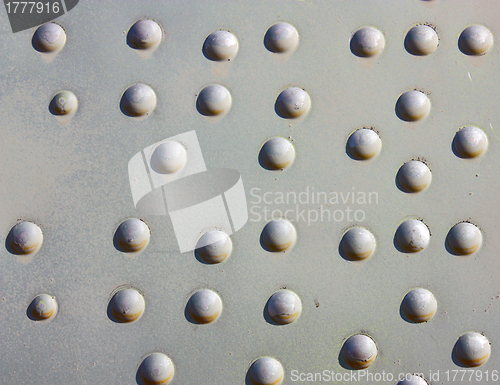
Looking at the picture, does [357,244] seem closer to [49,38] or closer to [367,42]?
[367,42]

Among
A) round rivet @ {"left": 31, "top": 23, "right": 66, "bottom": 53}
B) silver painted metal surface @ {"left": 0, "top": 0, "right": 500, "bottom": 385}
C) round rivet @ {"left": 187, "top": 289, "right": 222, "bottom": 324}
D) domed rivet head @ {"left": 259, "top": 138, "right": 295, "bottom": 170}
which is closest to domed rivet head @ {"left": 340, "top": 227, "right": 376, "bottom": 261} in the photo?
silver painted metal surface @ {"left": 0, "top": 0, "right": 500, "bottom": 385}

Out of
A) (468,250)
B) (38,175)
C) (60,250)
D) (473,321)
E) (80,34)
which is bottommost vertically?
(473,321)

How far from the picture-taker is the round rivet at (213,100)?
933 millimetres

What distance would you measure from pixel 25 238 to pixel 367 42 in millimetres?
978

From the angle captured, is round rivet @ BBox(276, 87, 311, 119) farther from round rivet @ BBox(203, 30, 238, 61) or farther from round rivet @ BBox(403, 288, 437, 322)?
round rivet @ BBox(403, 288, 437, 322)

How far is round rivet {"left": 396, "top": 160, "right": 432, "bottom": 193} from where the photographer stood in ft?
2.99

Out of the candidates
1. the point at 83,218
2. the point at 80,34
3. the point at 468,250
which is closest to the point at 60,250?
the point at 83,218

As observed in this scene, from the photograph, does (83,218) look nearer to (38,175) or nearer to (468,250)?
(38,175)

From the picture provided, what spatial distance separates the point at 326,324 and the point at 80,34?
3.17ft

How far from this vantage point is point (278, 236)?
894 millimetres

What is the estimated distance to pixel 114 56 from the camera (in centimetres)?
96

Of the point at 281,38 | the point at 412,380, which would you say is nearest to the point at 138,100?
the point at 281,38

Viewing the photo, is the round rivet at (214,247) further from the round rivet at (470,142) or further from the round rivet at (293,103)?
the round rivet at (470,142)

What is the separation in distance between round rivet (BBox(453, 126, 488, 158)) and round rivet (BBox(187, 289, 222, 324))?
70 centimetres
